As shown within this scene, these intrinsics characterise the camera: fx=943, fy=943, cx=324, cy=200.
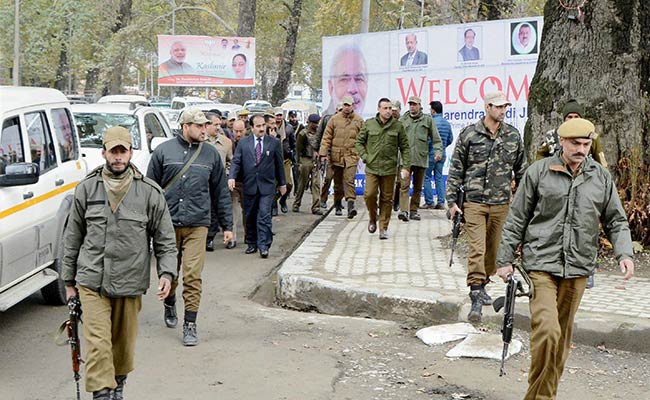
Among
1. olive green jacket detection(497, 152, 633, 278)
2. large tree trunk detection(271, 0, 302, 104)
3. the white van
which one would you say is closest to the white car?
the white van

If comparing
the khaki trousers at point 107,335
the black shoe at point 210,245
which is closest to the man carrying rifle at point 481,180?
the khaki trousers at point 107,335

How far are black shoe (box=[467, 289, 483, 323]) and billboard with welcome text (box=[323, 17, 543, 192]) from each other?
8.34 metres

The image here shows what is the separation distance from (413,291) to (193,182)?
7.41 feet

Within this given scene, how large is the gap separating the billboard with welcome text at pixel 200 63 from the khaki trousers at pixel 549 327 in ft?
104

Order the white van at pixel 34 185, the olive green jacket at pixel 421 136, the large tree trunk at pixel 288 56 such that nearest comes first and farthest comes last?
the white van at pixel 34 185 < the olive green jacket at pixel 421 136 < the large tree trunk at pixel 288 56

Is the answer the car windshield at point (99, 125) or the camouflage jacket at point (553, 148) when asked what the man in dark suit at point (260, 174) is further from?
the camouflage jacket at point (553, 148)

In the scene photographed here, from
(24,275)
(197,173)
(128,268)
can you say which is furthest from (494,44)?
(128,268)

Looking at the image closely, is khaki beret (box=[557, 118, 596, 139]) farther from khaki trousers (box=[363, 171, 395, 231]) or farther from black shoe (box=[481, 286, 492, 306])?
khaki trousers (box=[363, 171, 395, 231])

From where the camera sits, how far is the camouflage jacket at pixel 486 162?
796cm

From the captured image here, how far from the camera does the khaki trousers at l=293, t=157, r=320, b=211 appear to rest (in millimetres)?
16781

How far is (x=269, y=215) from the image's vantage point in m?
11.9

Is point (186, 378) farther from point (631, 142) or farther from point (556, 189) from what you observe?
point (631, 142)

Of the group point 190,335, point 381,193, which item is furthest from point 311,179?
point 190,335

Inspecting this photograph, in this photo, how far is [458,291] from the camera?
28.8 feet
